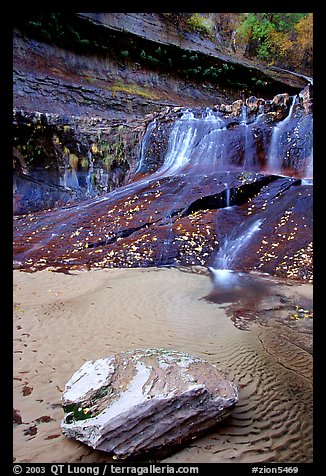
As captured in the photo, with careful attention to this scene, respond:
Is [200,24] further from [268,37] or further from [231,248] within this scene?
[231,248]

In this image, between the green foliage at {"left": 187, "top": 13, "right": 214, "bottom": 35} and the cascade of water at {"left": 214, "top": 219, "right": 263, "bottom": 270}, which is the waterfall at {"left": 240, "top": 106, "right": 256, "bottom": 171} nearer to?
the cascade of water at {"left": 214, "top": 219, "right": 263, "bottom": 270}

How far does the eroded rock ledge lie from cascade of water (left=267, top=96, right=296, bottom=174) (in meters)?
8.97

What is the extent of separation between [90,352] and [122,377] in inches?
41.4

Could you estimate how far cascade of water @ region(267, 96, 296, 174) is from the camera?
10008mm

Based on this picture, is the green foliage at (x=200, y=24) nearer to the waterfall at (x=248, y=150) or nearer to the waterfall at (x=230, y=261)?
the waterfall at (x=248, y=150)

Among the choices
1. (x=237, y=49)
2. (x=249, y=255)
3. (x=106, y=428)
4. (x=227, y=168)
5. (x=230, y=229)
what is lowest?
(x=106, y=428)

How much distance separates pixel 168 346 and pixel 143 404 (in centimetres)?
131

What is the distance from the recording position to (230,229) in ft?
24.1

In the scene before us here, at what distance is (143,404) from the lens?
1906 millimetres

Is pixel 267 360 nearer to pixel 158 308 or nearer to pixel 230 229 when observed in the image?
pixel 158 308

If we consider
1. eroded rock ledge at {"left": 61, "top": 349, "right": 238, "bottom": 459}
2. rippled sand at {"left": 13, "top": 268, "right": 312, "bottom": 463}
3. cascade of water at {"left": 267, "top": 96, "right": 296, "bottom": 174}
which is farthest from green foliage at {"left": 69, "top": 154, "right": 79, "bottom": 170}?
eroded rock ledge at {"left": 61, "top": 349, "right": 238, "bottom": 459}

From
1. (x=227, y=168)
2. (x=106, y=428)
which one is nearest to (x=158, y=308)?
(x=106, y=428)

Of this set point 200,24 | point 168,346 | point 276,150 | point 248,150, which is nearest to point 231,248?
point 168,346

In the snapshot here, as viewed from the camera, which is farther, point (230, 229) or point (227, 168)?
point (227, 168)
